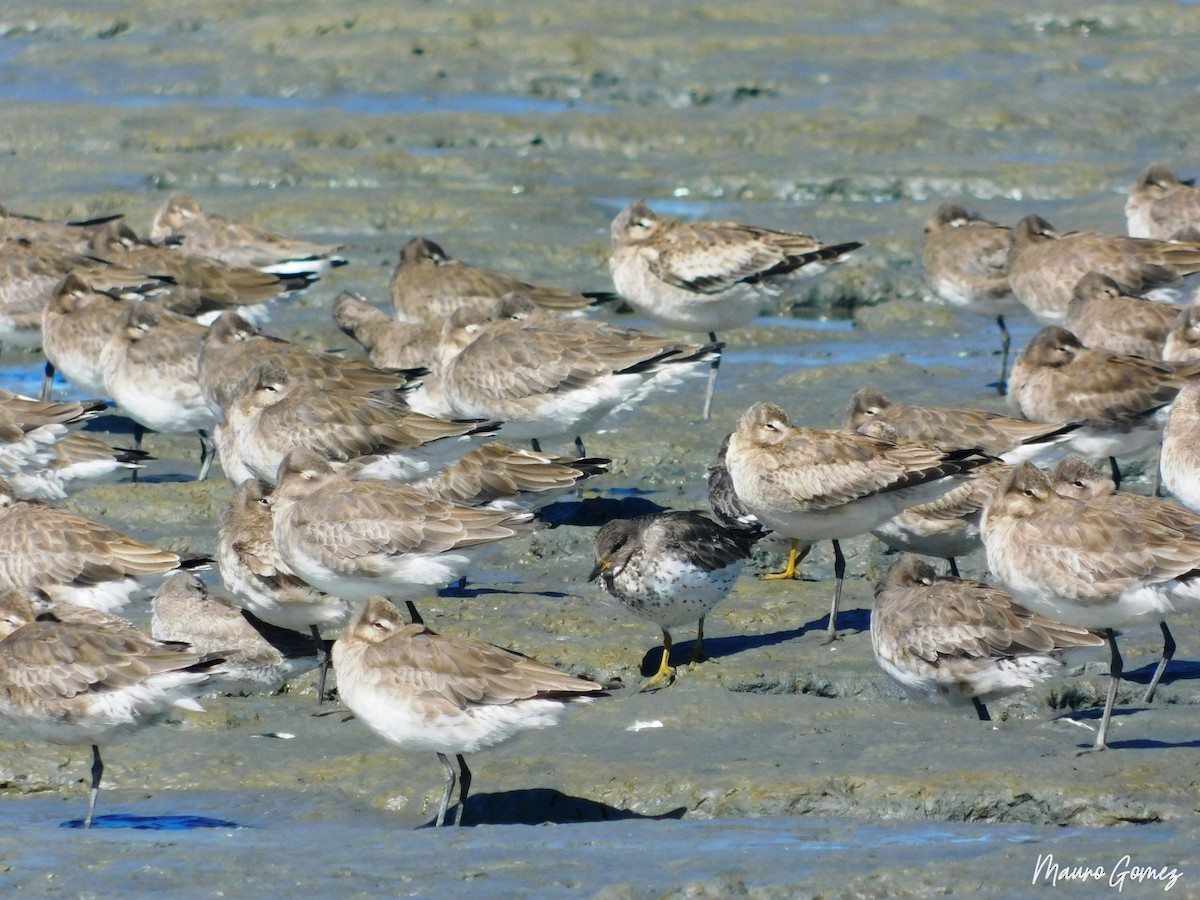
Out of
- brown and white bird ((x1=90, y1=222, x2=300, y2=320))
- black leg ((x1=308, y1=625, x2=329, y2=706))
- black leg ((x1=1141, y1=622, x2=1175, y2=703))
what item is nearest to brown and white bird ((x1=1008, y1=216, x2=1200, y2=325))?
black leg ((x1=1141, y1=622, x2=1175, y2=703))

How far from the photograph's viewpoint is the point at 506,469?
1321 centimetres

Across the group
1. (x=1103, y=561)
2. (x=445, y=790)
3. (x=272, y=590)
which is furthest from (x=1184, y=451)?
(x=272, y=590)

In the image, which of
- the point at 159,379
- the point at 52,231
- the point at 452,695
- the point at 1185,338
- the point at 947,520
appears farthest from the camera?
the point at 52,231

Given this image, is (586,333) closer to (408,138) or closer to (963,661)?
(963,661)

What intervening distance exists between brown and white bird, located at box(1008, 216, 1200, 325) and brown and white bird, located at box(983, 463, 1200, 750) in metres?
6.66

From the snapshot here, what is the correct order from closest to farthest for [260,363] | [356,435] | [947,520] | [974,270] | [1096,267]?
1. [947,520]
2. [356,435]
3. [260,363]
4. [1096,267]
5. [974,270]

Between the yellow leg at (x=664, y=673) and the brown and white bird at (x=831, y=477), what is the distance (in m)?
0.99

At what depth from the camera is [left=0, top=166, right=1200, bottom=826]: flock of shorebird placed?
945 cm

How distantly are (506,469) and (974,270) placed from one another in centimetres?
632

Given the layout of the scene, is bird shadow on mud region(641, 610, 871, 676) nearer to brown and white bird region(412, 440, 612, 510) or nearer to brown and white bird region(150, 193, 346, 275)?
brown and white bird region(412, 440, 612, 510)

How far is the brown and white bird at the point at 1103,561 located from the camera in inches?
370

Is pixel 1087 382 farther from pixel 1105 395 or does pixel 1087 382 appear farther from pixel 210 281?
pixel 210 281

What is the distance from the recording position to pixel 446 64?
29000mm

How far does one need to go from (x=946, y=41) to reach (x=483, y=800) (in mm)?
21677
